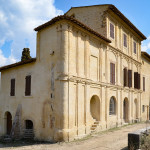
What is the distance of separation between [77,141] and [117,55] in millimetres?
9624

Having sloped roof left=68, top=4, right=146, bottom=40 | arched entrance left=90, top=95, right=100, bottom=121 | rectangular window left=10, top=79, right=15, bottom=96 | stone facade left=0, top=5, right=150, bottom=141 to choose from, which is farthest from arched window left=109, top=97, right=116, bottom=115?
rectangular window left=10, top=79, right=15, bottom=96

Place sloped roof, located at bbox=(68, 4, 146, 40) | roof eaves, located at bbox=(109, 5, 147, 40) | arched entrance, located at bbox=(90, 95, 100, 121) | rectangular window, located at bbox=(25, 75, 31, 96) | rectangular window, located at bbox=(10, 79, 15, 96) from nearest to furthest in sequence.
A: 1. rectangular window, located at bbox=(25, 75, 31, 96)
2. arched entrance, located at bbox=(90, 95, 100, 121)
3. rectangular window, located at bbox=(10, 79, 15, 96)
4. sloped roof, located at bbox=(68, 4, 146, 40)
5. roof eaves, located at bbox=(109, 5, 147, 40)

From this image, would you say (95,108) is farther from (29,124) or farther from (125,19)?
(125,19)

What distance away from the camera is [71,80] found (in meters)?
12.3

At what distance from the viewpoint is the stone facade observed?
1216 cm

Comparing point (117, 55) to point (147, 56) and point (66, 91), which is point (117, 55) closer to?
point (66, 91)

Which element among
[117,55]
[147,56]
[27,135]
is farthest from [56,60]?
[147,56]

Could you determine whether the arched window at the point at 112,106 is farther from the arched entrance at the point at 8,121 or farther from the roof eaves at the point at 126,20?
the arched entrance at the point at 8,121

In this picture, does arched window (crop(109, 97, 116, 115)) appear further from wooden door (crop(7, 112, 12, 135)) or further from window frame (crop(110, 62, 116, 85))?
wooden door (crop(7, 112, 12, 135))

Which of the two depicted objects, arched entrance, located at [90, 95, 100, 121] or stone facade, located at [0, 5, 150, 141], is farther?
arched entrance, located at [90, 95, 100, 121]

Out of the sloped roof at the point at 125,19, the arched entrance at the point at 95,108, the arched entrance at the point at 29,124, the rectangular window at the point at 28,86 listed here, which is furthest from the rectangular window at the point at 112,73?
the arched entrance at the point at 29,124

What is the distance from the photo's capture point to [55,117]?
12.0m

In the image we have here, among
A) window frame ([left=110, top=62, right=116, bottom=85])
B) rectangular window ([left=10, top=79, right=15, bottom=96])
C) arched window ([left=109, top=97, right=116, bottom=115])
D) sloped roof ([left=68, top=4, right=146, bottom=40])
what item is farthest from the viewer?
arched window ([left=109, top=97, right=116, bottom=115])

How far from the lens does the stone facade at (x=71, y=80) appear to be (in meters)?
12.2
